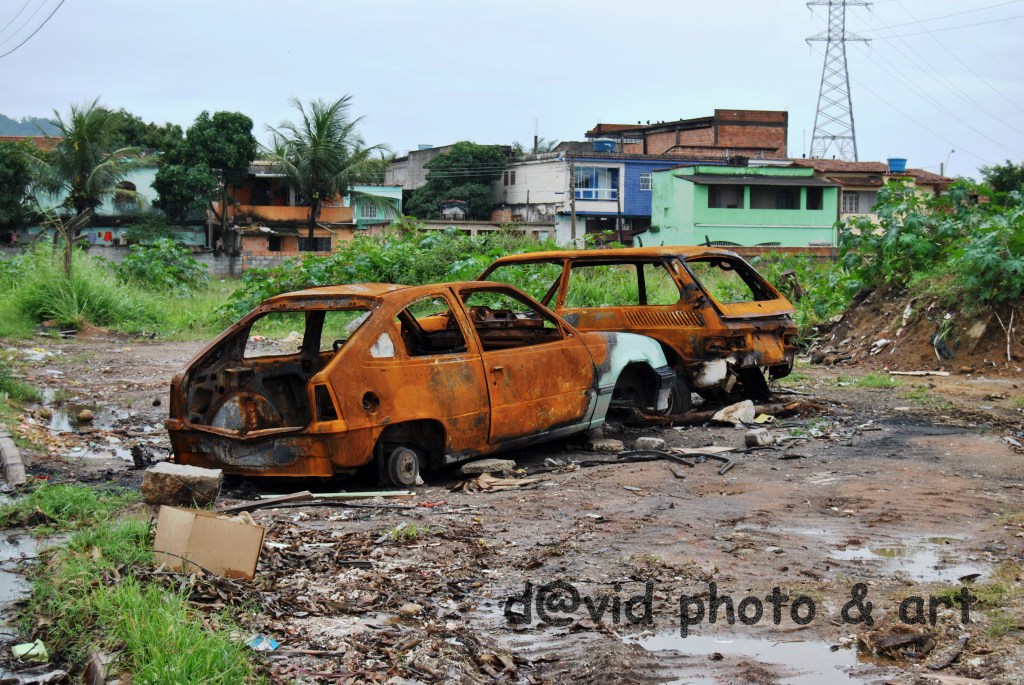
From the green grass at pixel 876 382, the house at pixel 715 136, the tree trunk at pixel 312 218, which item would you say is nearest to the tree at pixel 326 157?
the tree trunk at pixel 312 218

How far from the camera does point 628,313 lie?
1084 centimetres

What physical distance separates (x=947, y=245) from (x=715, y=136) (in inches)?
1859

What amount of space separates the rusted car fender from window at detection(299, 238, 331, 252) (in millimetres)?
42633

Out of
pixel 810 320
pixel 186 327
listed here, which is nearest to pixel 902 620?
pixel 810 320

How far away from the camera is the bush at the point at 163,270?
2656 centimetres

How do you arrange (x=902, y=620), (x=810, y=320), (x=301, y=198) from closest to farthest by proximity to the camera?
(x=902, y=620)
(x=810, y=320)
(x=301, y=198)

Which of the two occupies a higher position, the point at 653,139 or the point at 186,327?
the point at 653,139

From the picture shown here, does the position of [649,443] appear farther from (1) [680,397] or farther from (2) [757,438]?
(1) [680,397]

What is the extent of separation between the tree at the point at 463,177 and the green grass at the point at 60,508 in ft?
165

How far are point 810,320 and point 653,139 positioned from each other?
4917cm

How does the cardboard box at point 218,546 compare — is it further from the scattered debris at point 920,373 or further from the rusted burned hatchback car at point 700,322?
the scattered debris at point 920,373

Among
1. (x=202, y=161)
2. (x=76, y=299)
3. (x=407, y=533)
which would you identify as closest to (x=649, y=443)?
(x=407, y=533)

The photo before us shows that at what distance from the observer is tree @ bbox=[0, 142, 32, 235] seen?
43031 mm

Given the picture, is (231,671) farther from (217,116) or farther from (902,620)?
(217,116)
